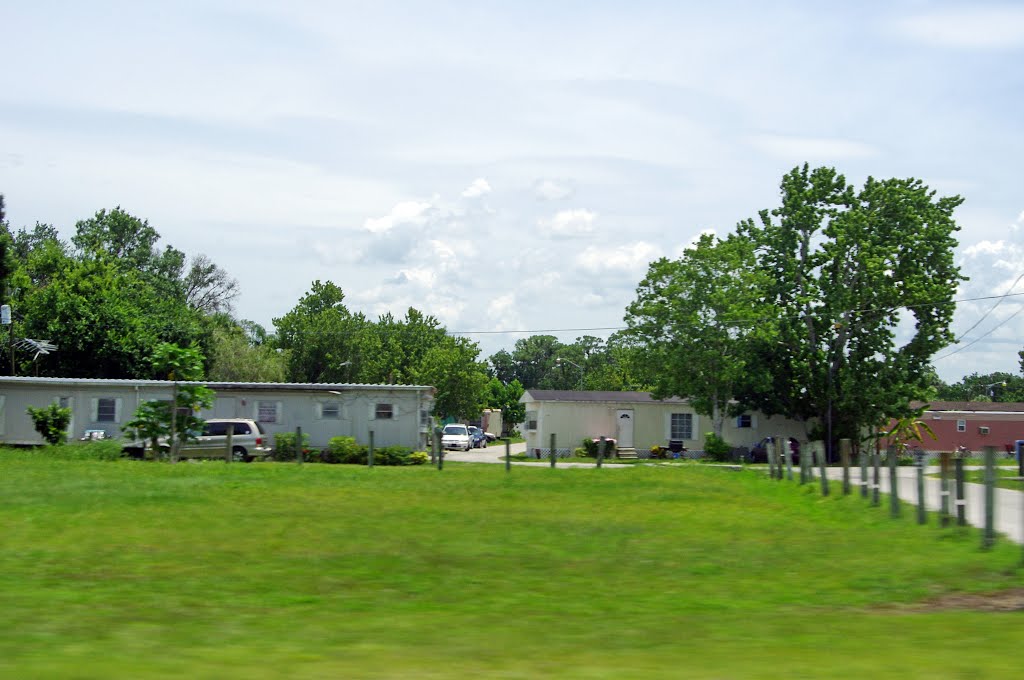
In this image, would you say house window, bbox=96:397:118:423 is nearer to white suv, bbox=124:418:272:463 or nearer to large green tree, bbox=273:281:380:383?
white suv, bbox=124:418:272:463

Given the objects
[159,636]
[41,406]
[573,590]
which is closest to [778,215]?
[41,406]

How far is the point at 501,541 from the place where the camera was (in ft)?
44.8

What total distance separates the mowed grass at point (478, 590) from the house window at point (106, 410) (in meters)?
20.9

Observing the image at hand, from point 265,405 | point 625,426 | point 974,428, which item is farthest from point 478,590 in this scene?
point 974,428

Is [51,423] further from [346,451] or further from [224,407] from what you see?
[346,451]

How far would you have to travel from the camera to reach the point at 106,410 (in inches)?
1544

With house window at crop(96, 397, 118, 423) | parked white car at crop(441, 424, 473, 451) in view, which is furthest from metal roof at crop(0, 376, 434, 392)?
parked white car at crop(441, 424, 473, 451)

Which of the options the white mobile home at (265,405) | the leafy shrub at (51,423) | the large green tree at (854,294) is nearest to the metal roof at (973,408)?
the large green tree at (854,294)

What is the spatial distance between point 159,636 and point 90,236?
3282 inches

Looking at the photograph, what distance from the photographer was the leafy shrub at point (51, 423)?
34.7 meters

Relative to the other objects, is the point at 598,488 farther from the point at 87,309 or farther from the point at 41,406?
the point at 87,309

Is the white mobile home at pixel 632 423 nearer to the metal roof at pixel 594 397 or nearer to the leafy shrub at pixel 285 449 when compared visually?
the metal roof at pixel 594 397

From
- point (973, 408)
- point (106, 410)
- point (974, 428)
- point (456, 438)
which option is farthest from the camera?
point (973, 408)

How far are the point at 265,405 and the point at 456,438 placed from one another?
20777mm
